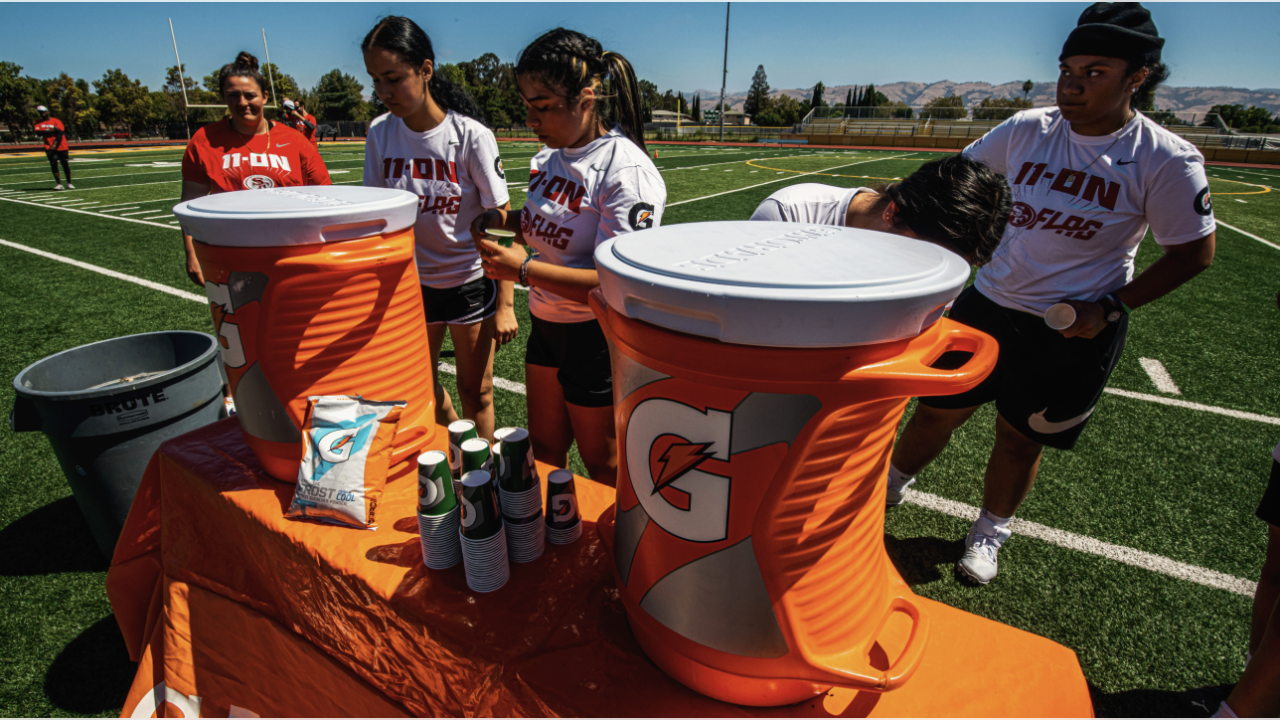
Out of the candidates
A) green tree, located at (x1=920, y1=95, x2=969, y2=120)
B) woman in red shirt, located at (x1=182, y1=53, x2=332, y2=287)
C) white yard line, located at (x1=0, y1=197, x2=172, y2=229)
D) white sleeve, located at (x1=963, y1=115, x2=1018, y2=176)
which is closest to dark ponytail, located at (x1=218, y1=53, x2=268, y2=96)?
woman in red shirt, located at (x1=182, y1=53, x2=332, y2=287)

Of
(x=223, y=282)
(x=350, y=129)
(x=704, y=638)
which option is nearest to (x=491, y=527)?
(x=704, y=638)

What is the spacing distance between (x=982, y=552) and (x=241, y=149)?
14.1 ft

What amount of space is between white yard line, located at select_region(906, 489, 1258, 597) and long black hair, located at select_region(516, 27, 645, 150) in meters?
2.40

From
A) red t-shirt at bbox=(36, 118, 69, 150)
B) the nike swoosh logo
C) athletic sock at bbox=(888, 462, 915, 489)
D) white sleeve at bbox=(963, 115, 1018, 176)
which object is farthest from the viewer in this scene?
red t-shirt at bbox=(36, 118, 69, 150)

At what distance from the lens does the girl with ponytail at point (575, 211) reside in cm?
176

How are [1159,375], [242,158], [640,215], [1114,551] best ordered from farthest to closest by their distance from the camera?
1. [1159,375]
2. [242,158]
3. [1114,551]
4. [640,215]

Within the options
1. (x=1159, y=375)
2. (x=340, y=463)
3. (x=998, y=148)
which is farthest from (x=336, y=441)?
(x=1159, y=375)

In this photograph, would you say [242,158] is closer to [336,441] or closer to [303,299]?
[303,299]

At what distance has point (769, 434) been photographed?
764 mm

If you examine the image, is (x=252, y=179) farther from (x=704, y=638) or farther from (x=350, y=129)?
(x=350, y=129)

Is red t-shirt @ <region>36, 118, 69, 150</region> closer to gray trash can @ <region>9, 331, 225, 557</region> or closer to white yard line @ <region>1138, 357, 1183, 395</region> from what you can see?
gray trash can @ <region>9, 331, 225, 557</region>

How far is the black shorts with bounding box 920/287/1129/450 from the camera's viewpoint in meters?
2.12

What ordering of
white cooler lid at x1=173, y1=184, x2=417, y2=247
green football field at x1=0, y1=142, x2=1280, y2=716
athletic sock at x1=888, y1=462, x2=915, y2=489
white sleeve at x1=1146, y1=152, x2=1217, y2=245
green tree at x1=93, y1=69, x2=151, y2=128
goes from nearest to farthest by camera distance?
white cooler lid at x1=173, y1=184, x2=417, y2=247
white sleeve at x1=1146, y1=152, x2=1217, y2=245
green football field at x1=0, y1=142, x2=1280, y2=716
athletic sock at x1=888, y1=462, x2=915, y2=489
green tree at x1=93, y1=69, x2=151, y2=128

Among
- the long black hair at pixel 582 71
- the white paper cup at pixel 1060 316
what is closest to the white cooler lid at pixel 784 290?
the long black hair at pixel 582 71
